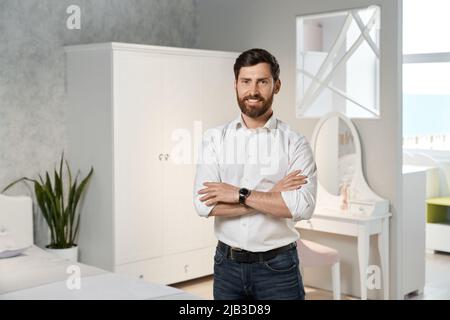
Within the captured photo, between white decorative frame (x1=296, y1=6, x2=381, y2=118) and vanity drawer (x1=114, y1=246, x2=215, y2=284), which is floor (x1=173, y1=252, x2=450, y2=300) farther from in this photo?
white decorative frame (x1=296, y1=6, x2=381, y2=118)

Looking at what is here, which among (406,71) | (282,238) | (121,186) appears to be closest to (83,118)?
(121,186)

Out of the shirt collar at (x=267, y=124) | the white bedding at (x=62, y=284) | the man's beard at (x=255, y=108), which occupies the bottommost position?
the white bedding at (x=62, y=284)

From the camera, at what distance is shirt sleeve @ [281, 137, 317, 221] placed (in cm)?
229

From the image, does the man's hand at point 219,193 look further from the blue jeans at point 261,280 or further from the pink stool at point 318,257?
the pink stool at point 318,257

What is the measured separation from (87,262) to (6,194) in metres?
0.70

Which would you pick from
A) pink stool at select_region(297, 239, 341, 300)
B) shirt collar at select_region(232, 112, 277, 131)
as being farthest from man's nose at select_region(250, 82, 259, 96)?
pink stool at select_region(297, 239, 341, 300)

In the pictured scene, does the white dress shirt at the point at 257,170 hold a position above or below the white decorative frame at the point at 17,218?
above

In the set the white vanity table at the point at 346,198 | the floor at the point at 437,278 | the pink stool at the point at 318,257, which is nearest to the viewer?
the pink stool at the point at 318,257

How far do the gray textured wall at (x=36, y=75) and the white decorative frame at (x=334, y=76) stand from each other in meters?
1.42

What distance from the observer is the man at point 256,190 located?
221 cm

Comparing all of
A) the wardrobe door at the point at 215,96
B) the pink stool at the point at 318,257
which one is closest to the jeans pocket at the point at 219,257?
the pink stool at the point at 318,257

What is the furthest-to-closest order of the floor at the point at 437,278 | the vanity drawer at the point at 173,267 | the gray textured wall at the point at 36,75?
the floor at the point at 437,278 → the vanity drawer at the point at 173,267 → the gray textured wall at the point at 36,75

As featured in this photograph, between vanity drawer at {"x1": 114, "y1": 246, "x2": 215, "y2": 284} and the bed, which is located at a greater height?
the bed

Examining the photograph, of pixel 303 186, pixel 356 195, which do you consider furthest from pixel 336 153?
pixel 303 186
